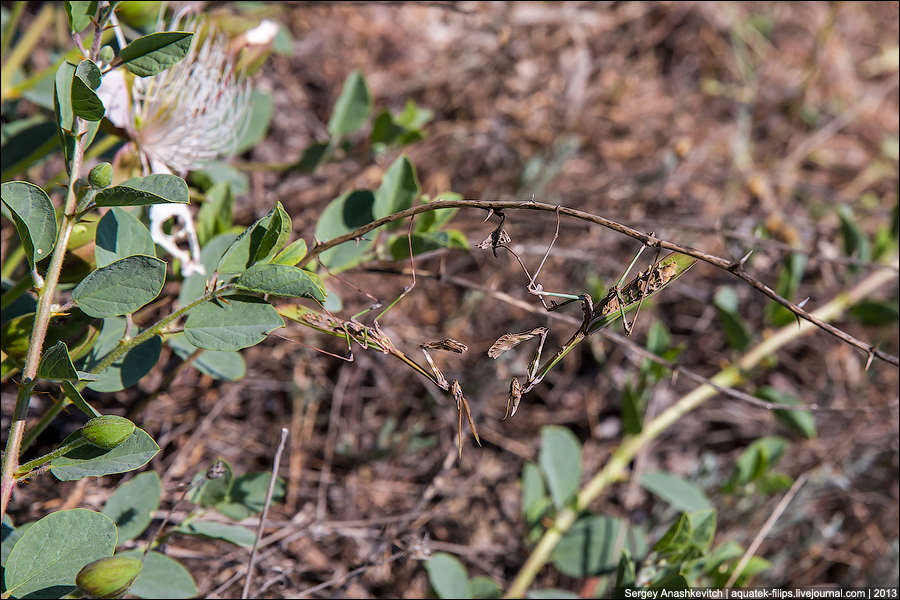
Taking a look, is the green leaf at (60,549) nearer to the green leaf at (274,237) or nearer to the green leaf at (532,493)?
the green leaf at (274,237)

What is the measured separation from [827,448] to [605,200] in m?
0.99

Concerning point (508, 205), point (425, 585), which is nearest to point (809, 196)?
point (425, 585)

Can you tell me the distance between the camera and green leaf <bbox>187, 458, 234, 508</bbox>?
124 cm

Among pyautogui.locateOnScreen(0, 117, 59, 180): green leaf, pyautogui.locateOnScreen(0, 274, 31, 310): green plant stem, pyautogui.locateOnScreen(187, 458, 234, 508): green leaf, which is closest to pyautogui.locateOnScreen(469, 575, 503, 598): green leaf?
pyautogui.locateOnScreen(187, 458, 234, 508): green leaf

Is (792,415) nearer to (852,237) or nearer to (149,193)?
(852,237)

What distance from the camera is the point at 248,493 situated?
1.32 metres

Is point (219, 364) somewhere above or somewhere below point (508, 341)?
below

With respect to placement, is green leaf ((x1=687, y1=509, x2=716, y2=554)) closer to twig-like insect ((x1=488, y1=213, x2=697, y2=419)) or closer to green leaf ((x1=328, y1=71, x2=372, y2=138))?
twig-like insect ((x1=488, y1=213, x2=697, y2=419))

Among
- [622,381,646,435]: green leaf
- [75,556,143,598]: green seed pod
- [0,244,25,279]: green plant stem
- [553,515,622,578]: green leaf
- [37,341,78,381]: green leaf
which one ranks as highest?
[37,341,78,381]: green leaf

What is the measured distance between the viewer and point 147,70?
102 centimetres

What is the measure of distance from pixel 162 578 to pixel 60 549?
0.28 metres

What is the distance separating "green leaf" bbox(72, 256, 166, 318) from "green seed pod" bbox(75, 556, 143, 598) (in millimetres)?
304

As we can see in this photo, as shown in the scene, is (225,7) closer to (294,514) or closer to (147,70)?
(147,70)

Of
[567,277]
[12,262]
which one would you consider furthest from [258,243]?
[567,277]
